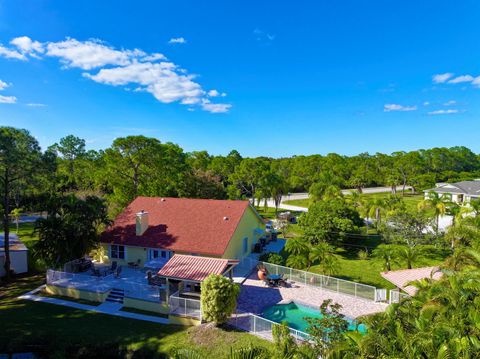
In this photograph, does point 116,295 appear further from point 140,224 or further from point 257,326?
point 257,326

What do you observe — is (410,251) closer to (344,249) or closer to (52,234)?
(344,249)

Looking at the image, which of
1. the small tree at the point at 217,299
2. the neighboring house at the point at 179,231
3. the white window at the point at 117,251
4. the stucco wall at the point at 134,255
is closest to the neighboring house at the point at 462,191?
the neighboring house at the point at 179,231

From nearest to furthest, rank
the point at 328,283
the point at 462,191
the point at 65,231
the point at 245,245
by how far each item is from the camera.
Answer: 1. the point at 328,283
2. the point at 65,231
3. the point at 245,245
4. the point at 462,191

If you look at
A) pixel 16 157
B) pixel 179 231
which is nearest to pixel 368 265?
pixel 179 231

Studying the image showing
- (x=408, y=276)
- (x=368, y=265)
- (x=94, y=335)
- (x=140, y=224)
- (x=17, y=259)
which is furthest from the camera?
(x=368, y=265)

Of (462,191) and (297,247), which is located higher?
(462,191)

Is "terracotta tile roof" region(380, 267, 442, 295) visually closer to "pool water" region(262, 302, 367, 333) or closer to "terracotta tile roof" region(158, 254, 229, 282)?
"pool water" region(262, 302, 367, 333)

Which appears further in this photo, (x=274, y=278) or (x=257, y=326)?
(x=274, y=278)
